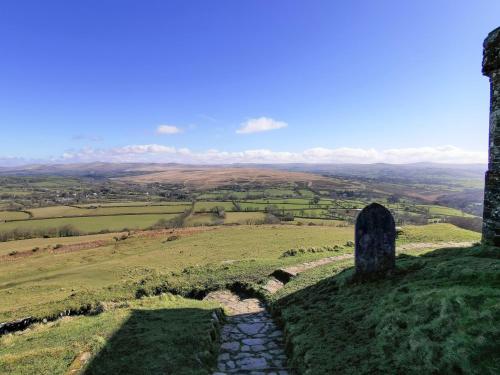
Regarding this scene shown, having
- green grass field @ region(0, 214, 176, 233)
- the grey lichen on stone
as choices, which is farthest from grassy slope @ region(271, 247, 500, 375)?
green grass field @ region(0, 214, 176, 233)

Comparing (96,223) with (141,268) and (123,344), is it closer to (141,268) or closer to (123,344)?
(141,268)

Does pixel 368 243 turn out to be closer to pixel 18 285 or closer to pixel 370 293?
pixel 370 293

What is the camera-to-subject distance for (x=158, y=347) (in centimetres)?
777

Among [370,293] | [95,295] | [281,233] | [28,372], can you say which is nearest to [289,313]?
[370,293]

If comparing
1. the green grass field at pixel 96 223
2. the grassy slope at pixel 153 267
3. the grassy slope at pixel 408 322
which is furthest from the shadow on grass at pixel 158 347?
the green grass field at pixel 96 223

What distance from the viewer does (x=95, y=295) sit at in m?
14.0

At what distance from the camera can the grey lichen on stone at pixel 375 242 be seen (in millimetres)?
10062

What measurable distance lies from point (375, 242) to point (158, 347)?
6.30 meters

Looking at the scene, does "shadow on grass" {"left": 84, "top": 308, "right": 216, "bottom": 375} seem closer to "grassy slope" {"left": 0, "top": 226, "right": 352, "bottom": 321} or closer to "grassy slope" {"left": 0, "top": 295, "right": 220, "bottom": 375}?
"grassy slope" {"left": 0, "top": 295, "right": 220, "bottom": 375}

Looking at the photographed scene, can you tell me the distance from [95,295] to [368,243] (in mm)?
10429

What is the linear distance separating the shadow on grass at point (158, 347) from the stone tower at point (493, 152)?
8891 millimetres

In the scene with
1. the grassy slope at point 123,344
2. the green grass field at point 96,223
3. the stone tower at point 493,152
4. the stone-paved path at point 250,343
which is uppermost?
the stone tower at point 493,152

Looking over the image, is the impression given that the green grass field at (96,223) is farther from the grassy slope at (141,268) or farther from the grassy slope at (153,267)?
the grassy slope at (141,268)

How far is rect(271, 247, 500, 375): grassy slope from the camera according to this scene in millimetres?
5586
